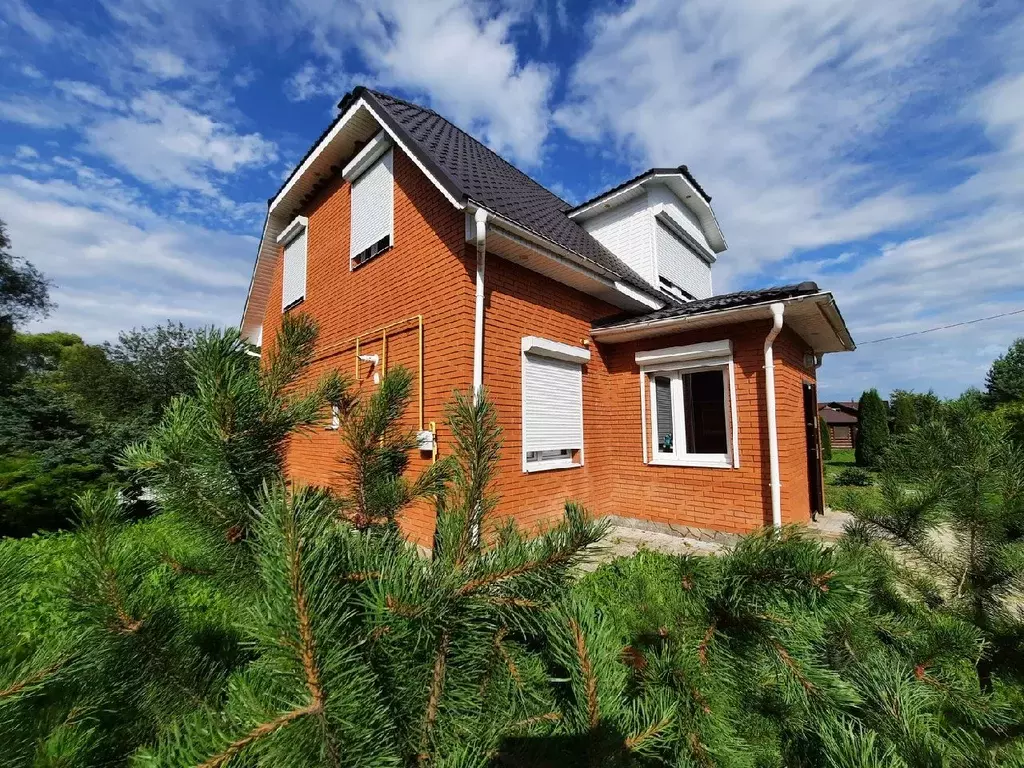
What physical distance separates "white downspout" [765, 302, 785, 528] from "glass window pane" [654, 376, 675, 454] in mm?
1586

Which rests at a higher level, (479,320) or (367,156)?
(367,156)

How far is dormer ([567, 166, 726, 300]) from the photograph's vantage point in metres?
9.96

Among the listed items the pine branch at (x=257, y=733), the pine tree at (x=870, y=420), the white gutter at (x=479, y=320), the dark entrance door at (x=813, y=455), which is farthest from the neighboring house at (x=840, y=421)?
the pine branch at (x=257, y=733)

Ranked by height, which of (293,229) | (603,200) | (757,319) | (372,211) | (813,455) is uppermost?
(603,200)

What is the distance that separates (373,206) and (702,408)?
6815 mm

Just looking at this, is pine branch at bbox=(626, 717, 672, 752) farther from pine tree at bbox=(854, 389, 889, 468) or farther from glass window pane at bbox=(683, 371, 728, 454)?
pine tree at bbox=(854, 389, 889, 468)

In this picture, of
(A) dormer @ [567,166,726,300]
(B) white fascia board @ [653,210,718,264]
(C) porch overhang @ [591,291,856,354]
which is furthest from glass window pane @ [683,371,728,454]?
(B) white fascia board @ [653,210,718,264]

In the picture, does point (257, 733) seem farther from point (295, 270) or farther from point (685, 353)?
point (295, 270)

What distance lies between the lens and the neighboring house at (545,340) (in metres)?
6.03

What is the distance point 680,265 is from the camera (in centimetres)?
1124

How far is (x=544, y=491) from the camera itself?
659 cm

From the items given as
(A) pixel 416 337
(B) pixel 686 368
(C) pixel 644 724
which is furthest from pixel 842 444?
(C) pixel 644 724

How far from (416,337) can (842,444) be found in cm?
4306

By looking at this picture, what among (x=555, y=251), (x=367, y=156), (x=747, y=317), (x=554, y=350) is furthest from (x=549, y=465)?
(x=367, y=156)
